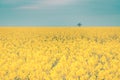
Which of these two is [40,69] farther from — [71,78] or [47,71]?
[71,78]

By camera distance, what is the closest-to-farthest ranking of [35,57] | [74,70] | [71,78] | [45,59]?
1. [71,78]
2. [74,70]
3. [45,59]
4. [35,57]

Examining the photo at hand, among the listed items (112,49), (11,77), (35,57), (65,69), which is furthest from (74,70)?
(112,49)

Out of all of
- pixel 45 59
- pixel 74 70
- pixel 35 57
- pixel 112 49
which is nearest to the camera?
pixel 74 70

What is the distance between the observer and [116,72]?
902 cm

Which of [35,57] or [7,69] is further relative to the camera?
[35,57]

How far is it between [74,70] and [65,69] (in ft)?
1.02

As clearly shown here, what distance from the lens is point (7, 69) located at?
30.5ft

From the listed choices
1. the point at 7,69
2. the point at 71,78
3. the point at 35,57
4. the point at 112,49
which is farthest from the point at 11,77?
the point at 112,49

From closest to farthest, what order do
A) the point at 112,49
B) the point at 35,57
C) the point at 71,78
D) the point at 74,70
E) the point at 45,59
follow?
the point at 71,78 → the point at 74,70 → the point at 45,59 → the point at 35,57 → the point at 112,49

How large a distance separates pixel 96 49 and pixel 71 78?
21.0ft

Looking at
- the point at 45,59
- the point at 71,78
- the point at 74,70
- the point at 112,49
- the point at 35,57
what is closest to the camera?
the point at 71,78

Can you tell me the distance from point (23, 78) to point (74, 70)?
4.61 feet

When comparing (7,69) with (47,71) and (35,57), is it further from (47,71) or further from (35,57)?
(35,57)

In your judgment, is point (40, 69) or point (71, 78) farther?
point (40, 69)
